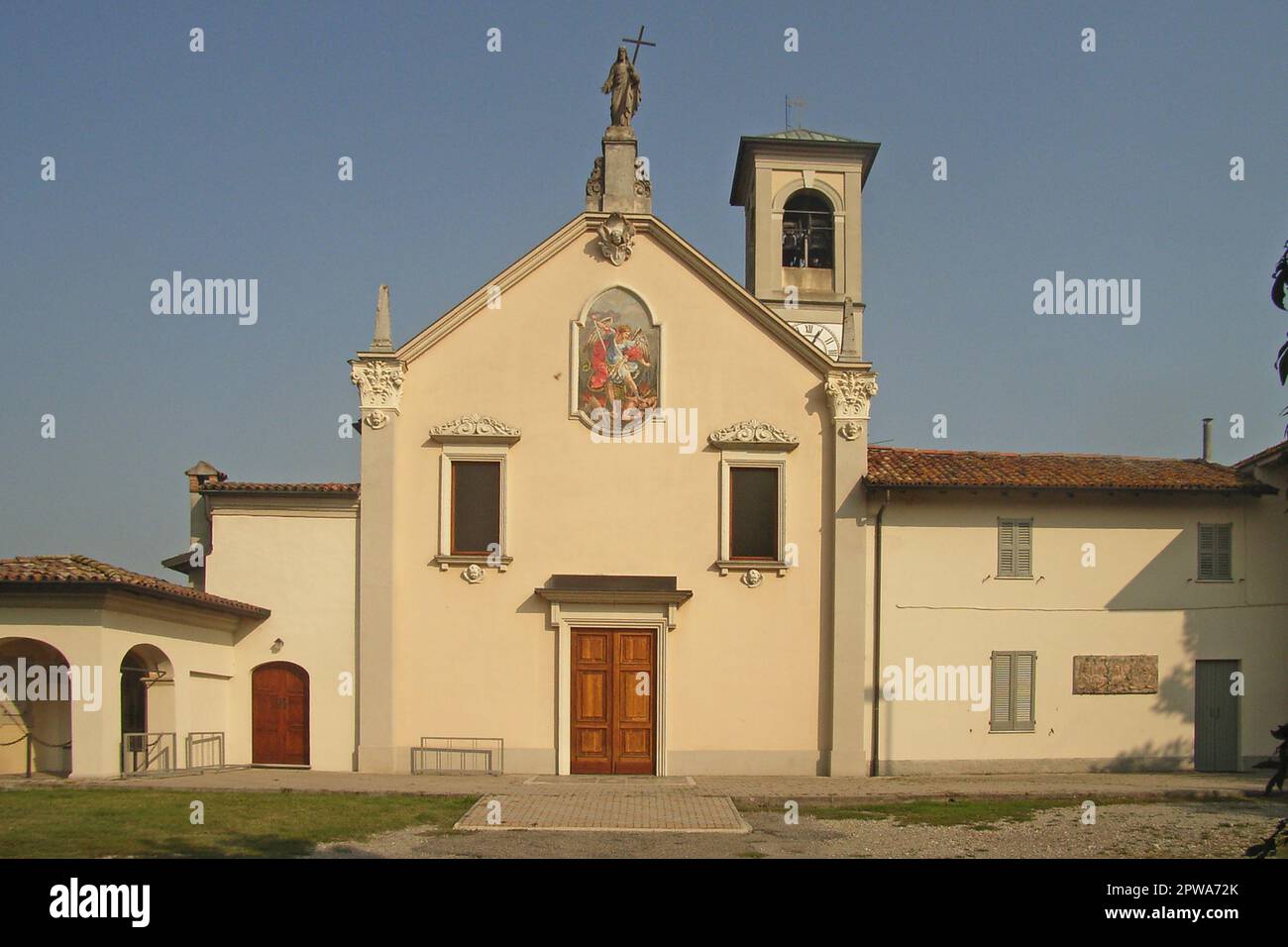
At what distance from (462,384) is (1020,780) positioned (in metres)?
12.7

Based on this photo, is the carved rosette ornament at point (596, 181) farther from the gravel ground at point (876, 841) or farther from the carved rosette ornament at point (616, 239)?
the gravel ground at point (876, 841)

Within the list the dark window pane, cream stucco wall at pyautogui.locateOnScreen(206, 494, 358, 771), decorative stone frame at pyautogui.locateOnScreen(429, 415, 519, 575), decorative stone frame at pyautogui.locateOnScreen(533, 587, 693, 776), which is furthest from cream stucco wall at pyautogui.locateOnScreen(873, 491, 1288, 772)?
the dark window pane

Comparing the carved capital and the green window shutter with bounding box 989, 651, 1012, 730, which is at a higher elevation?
the carved capital

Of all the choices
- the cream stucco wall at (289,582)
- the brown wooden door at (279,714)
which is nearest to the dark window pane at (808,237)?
the cream stucco wall at (289,582)

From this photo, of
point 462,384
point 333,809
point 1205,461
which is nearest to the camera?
point 333,809

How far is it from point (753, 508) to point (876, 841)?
9389 mm

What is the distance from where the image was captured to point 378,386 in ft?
80.2

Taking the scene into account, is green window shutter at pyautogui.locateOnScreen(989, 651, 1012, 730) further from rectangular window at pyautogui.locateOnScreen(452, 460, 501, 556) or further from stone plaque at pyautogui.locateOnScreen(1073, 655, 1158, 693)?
rectangular window at pyautogui.locateOnScreen(452, 460, 501, 556)

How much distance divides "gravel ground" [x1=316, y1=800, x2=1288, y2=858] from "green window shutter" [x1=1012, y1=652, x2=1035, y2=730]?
5.67 metres

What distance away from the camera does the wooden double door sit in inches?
945

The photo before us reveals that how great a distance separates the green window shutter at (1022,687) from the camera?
2445 cm

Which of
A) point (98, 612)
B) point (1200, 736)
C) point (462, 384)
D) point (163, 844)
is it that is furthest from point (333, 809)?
point (1200, 736)
